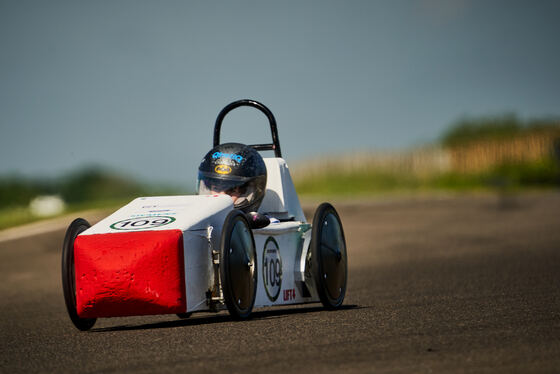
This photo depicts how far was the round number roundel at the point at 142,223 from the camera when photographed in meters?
8.12

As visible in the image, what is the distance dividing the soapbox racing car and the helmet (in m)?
0.43

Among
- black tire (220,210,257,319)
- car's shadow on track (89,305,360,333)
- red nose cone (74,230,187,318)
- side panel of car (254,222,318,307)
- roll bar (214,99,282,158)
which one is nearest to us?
red nose cone (74,230,187,318)

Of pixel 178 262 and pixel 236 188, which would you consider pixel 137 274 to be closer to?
pixel 178 262

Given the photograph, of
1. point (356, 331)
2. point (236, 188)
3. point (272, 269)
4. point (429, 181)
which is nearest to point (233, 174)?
point (236, 188)

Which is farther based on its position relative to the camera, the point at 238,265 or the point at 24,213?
the point at 24,213

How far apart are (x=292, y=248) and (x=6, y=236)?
36.7 feet

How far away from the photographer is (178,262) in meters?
7.90

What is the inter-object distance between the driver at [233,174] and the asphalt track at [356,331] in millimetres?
1213

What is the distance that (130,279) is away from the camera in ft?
25.8

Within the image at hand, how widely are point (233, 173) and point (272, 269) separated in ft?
3.31

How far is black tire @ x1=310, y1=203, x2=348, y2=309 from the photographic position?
31.1 feet

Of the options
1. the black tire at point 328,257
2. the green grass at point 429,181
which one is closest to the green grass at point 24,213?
the black tire at point 328,257

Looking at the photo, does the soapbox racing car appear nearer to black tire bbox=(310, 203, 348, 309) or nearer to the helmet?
black tire bbox=(310, 203, 348, 309)

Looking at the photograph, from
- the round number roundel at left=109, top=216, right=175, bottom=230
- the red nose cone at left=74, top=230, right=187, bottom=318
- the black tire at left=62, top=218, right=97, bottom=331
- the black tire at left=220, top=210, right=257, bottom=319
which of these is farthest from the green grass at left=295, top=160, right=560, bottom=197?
the red nose cone at left=74, top=230, right=187, bottom=318
